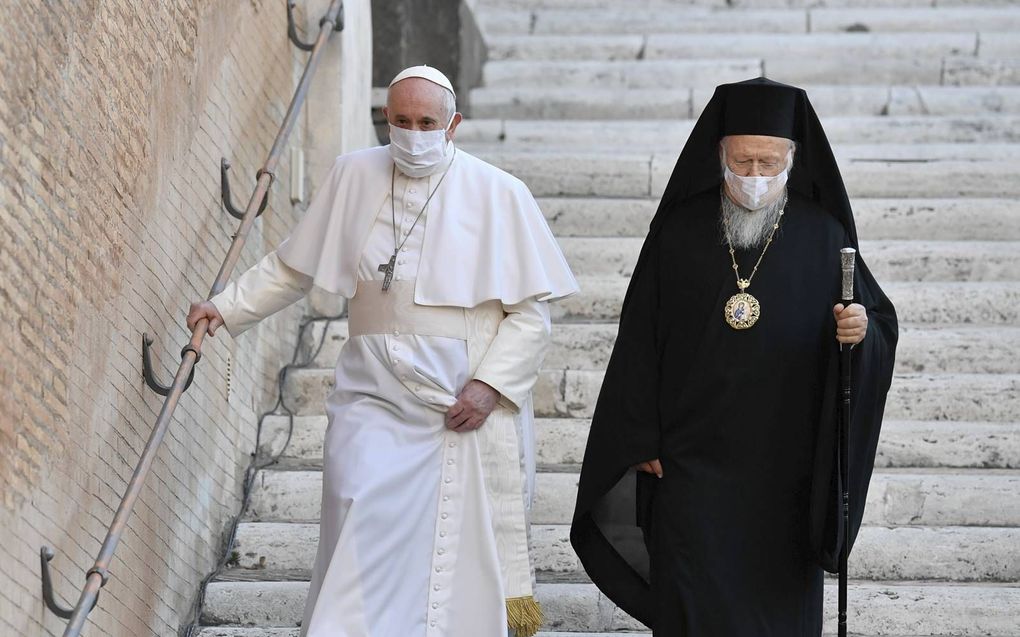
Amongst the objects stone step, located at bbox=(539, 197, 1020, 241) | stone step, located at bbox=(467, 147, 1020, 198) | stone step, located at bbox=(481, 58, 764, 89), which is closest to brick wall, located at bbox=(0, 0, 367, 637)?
stone step, located at bbox=(467, 147, 1020, 198)

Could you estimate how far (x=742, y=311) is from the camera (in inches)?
183

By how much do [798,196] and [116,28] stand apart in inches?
80.2

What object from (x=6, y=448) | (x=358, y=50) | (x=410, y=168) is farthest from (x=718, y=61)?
(x=6, y=448)

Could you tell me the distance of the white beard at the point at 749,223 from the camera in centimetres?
471

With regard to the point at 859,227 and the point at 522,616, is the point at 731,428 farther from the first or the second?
the point at 859,227

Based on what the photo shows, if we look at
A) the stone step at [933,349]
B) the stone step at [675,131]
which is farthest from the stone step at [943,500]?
the stone step at [675,131]

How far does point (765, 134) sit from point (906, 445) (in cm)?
207

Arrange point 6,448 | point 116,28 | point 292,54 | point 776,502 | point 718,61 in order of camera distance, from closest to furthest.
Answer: point 6,448 < point 776,502 < point 116,28 < point 292,54 < point 718,61

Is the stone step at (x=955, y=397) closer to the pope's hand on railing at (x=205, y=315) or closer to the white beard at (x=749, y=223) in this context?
the white beard at (x=749, y=223)

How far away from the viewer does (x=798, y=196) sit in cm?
482

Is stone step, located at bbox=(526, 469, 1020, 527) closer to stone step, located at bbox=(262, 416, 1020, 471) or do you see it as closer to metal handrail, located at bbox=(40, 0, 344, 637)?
stone step, located at bbox=(262, 416, 1020, 471)

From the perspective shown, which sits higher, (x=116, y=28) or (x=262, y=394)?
(x=116, y=28)

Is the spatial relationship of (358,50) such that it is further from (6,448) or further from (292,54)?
(6,448)

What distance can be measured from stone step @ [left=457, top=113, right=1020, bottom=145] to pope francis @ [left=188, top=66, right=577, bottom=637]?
3.60 metres
